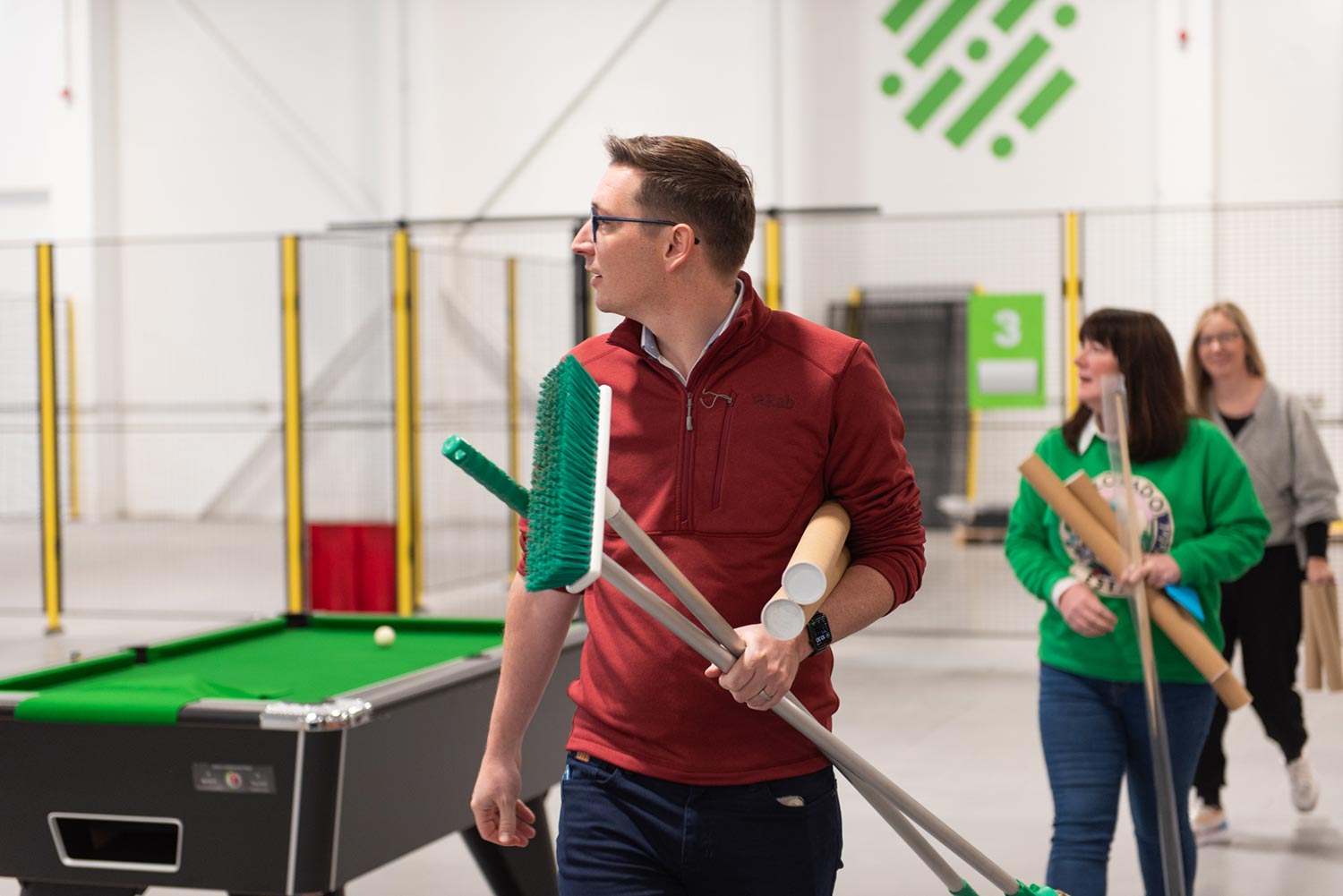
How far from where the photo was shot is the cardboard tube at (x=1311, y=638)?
4.33 meters

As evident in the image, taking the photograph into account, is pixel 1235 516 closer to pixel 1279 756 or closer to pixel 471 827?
pixel 471 827

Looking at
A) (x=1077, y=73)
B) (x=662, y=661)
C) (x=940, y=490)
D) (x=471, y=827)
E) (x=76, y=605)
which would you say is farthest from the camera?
Result: (x=1077, y=73)

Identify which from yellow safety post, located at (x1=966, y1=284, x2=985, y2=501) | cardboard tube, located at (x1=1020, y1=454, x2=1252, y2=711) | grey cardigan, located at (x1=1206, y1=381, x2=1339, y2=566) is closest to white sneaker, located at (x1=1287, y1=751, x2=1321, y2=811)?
grey cardigan, located at (x1=1206, y1=381, x2=1339, y2=566)

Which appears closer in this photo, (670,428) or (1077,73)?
(670,428)

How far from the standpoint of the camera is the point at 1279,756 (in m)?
5.08

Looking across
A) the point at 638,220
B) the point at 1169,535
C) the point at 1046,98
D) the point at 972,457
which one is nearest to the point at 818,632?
the point at 638,220

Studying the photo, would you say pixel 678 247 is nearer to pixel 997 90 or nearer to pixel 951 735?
pixel 951 735

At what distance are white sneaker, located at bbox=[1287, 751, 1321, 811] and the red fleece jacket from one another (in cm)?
311

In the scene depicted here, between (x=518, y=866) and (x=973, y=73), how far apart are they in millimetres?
9279

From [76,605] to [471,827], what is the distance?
21.1ft

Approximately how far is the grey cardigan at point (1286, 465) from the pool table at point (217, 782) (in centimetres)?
266

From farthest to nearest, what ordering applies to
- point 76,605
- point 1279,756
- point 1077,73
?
1. point 1077,73
2. point 76,605
3. point 1279,756

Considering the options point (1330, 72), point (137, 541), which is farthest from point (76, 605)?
point (1330, 72)

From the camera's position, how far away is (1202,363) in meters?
4.30
